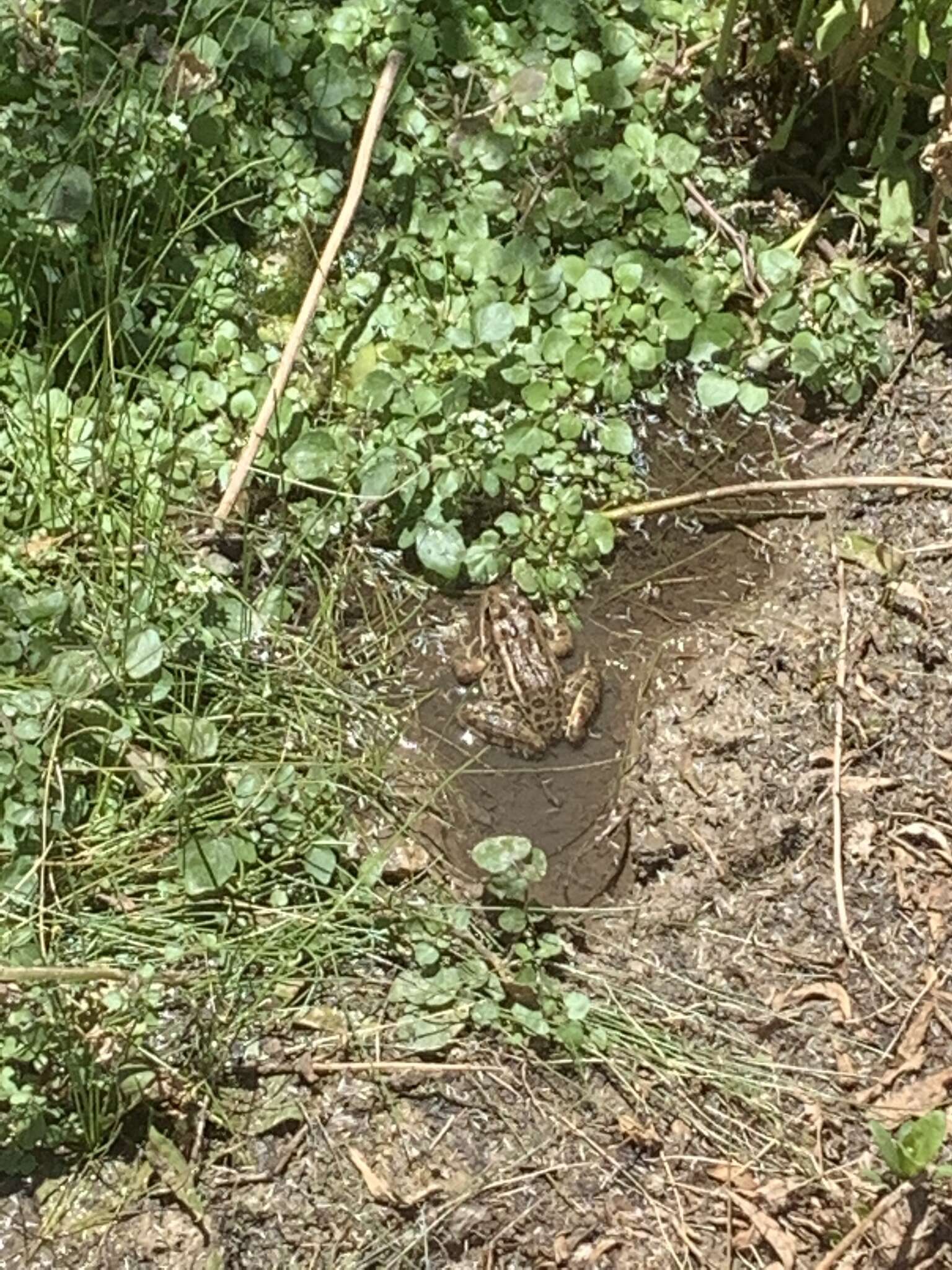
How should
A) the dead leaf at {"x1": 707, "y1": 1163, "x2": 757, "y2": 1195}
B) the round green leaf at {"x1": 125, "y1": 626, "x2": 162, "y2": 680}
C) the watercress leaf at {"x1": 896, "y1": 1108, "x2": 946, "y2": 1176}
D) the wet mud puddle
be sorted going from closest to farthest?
1. the watercress leaf at {"x1": 896, "y1": 1108, "x2": 946, "y2": 1176}
2. the dead leaf at {"x1": 707, "y1": 1163, "x2": 757, "y2": 1195}
3. the round green leaf at {"x1": 125, "y1": 626, "x2": 162, "y2": 680}
4. the wet mud puddle

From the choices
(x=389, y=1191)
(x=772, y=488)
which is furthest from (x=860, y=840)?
(x=389, y=1191)

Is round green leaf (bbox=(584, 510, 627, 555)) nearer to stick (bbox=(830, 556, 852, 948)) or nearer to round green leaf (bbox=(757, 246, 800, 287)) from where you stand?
stick (bbox=(830, 556, 852, 948))

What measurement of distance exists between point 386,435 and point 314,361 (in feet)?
0.98

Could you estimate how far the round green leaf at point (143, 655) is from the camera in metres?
2.88

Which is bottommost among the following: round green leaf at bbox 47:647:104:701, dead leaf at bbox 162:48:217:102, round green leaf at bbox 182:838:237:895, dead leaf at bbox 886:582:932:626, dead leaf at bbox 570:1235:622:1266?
dead leaf at bbox 570:1235:622:1266

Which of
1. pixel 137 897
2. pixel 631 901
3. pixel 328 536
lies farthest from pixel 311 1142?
pixel 328 536

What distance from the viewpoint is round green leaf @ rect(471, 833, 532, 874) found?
9.30 feet

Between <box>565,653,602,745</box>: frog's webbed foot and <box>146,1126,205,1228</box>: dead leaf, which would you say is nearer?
<box>146,1126,205,1228</box>: dead leaf

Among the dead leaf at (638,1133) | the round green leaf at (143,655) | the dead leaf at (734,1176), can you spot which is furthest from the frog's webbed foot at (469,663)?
the dead leaf at (734,1176)

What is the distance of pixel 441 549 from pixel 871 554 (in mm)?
1095

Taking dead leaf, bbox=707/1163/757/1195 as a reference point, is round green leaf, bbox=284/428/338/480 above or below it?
above

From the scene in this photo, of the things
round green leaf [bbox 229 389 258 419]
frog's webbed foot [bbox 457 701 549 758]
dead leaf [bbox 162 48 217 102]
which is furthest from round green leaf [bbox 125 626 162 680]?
dead leaf [bbox 162 48 217 102]

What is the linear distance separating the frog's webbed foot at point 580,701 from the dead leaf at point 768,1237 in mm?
1096

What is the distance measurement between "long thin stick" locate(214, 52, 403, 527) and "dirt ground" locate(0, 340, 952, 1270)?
0.62 m
